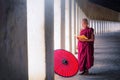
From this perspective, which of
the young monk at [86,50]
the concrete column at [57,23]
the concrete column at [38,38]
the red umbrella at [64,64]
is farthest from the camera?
the concrete column at [57,23]

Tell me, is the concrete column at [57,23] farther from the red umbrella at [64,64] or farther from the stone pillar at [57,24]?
the red umbrella at [64,64]

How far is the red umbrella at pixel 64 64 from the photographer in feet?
25.1

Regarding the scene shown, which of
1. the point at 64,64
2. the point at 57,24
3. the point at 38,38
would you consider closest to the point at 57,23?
the point at 57,24

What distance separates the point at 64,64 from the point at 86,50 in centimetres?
206

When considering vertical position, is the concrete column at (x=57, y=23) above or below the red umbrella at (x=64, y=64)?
above

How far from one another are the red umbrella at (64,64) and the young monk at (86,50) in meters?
1.49

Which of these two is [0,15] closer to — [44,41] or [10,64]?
[10,64]

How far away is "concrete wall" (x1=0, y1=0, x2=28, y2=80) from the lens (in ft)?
11.4

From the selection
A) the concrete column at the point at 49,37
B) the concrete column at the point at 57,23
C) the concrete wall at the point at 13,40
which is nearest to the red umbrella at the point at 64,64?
the concrete column at the point at 49,37

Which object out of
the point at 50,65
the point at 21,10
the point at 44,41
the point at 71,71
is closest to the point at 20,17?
the point at 21,10

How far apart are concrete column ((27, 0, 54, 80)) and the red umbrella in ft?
4.80

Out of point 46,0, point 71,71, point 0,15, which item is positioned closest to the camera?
point 0,15

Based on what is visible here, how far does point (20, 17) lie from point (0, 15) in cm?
76

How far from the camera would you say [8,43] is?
3637 millimetres
